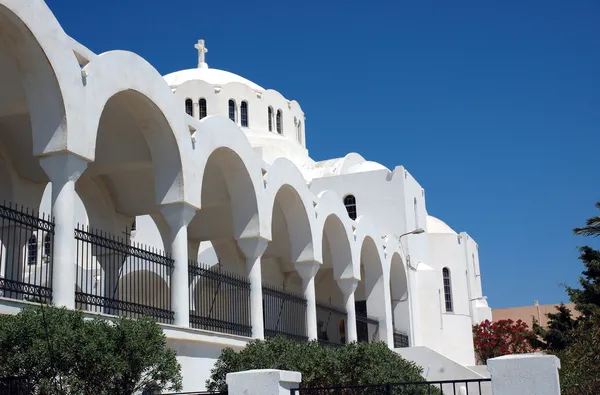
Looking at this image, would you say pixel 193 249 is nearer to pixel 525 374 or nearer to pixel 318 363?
pixel 318 363

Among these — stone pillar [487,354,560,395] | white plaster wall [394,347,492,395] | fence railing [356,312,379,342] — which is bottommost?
stone pillar [487,354,560,395]

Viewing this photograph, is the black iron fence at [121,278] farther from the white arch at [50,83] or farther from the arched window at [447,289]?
the arched window at [447,289]

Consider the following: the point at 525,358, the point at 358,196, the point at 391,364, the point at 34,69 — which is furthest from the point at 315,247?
the point at 525,358

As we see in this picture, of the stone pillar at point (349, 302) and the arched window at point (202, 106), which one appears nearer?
the stone pillar at point (349, 302)

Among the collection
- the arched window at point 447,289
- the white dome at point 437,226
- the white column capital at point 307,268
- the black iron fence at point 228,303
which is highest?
the white dome at point 437,226

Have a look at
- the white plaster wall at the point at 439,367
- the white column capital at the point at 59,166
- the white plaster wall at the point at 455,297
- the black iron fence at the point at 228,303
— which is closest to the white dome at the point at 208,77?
the white plaster wall at the point at 455,297

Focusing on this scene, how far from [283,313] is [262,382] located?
11638 millimetres

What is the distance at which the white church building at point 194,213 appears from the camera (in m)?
11.9

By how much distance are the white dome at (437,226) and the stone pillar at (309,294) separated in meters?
15.6

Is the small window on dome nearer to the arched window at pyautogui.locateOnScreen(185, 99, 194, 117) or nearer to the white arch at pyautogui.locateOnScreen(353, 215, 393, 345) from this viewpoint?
the arched window at pyautogui.locateOnScreen(185, 99, 194, 117)

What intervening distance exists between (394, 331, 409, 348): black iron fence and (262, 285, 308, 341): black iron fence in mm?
8204

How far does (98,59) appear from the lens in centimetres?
1288

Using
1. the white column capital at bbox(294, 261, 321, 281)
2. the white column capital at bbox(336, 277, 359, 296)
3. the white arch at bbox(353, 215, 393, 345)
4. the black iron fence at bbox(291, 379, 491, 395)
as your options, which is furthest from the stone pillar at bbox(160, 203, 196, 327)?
the white arch at bbox(353, 215, 393, 345)

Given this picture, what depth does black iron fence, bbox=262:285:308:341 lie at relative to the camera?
19.8 metres
